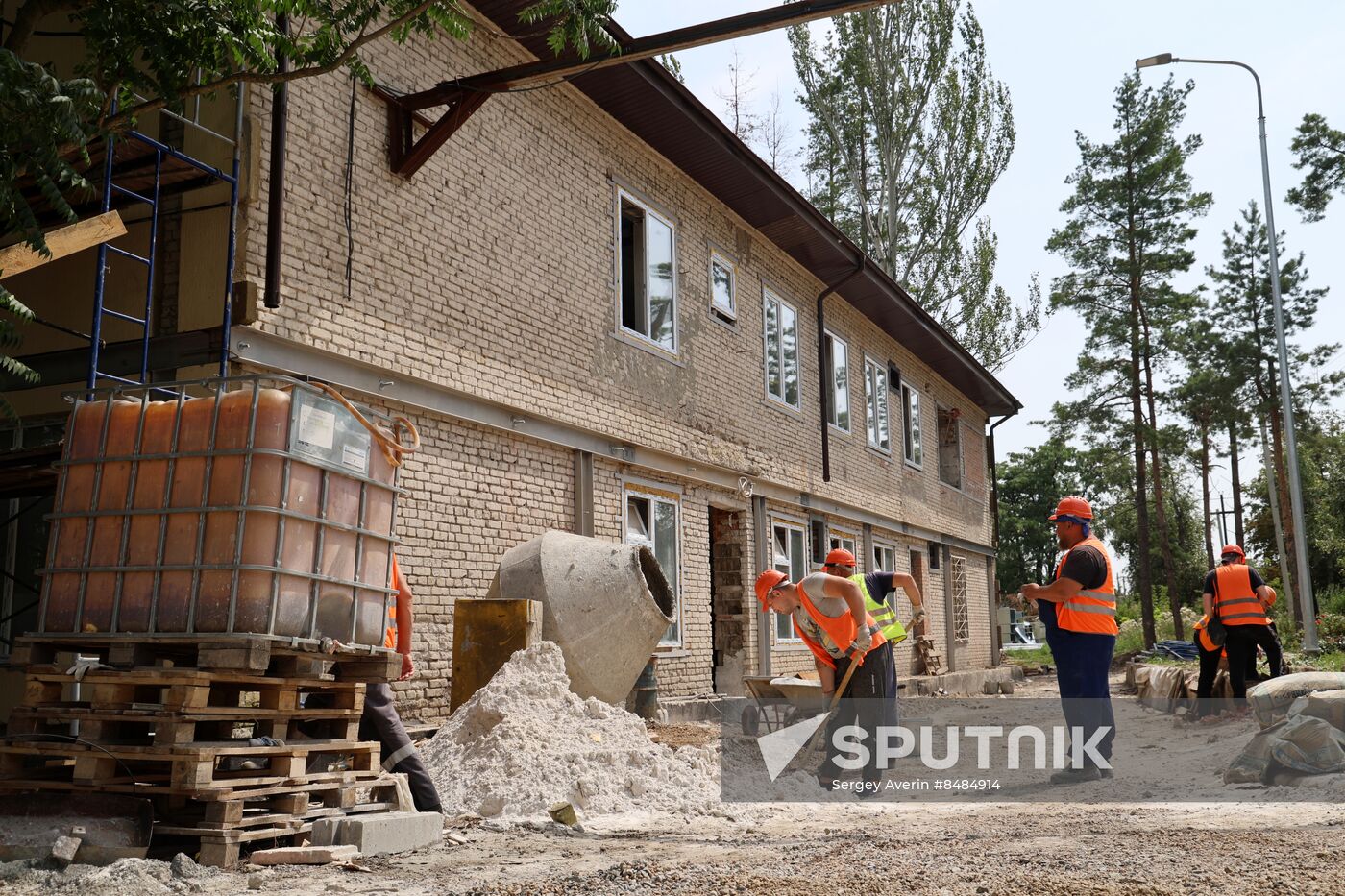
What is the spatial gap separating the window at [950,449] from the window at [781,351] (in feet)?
31.7

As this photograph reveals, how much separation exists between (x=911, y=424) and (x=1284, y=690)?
15095mm

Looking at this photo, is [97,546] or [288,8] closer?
[97,546]

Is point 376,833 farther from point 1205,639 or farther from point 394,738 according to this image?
point 1205,639

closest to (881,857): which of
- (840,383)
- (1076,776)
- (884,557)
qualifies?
(1076,776)

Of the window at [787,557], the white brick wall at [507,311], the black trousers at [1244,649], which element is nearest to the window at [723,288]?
the white brick wall at [507,311]

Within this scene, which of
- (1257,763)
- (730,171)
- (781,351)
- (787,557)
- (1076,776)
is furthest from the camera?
A: (781,351)

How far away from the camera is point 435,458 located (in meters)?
9.83

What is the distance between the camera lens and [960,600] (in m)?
25.7

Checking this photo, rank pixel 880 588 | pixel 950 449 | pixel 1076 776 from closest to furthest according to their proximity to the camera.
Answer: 1. pixel 1076 776
2. pixel 880 588
3. pixel 950 449

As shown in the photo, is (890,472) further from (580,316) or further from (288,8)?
(288,8)

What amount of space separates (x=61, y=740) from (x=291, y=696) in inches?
41.4

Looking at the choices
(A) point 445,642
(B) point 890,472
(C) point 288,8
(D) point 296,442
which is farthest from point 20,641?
(B) point 890,472

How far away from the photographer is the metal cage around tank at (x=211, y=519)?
17.9ft

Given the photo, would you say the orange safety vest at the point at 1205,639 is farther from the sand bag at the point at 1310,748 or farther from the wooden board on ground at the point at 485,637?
the wooden board on ground at the point at 485,637
